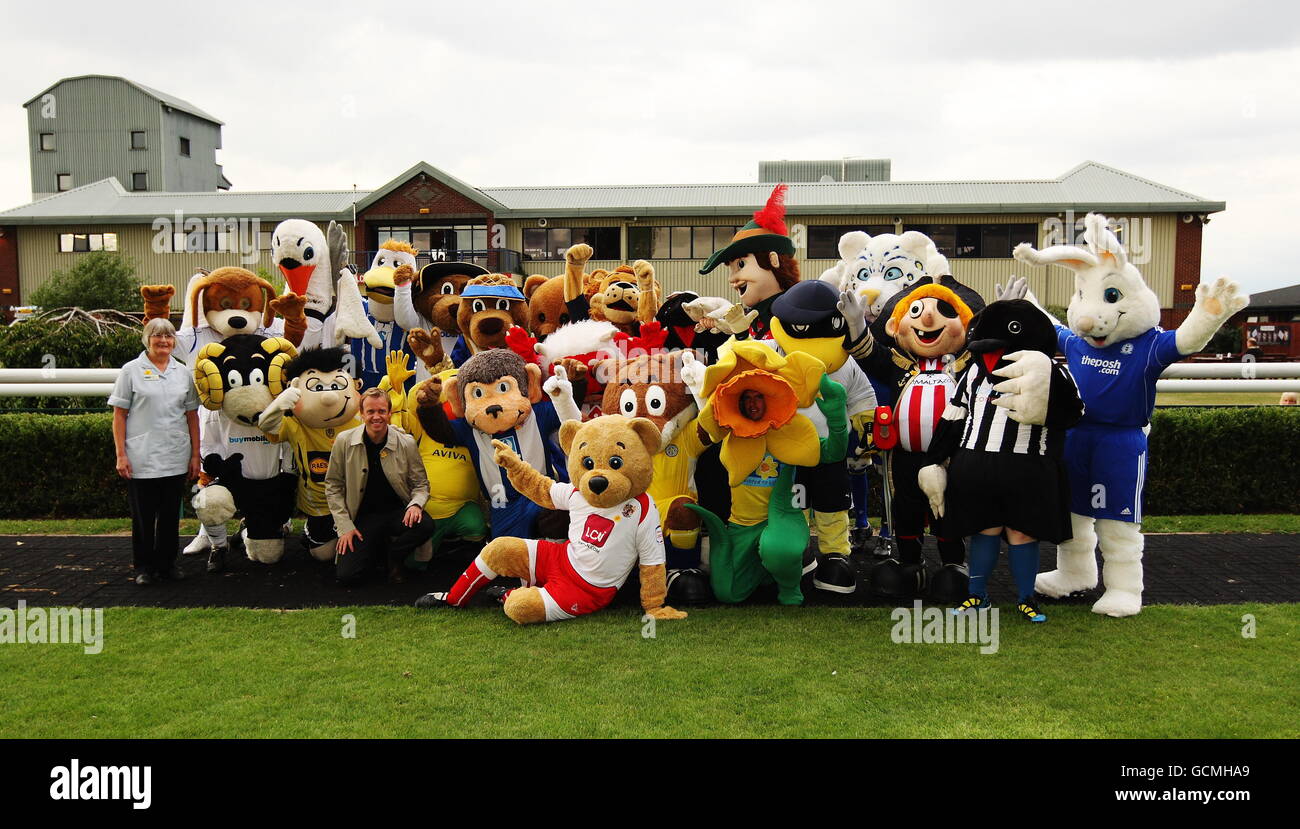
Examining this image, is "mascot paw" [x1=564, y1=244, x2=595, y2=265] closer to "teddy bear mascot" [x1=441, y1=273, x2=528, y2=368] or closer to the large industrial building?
"teddy bear mascot" [x1=441, y1=273, x2=528, y2=368]

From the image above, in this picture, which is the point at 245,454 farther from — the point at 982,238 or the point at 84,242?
the point at 84,242

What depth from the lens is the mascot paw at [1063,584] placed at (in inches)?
207

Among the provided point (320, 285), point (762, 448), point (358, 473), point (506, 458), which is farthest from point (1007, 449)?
point (320, 285)

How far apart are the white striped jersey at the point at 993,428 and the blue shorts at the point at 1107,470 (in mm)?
268

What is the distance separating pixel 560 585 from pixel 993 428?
2.41m

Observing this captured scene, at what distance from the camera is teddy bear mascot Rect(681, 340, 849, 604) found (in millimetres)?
4781

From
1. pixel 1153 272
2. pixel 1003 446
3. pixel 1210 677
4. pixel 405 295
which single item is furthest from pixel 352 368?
pixel 1153 272

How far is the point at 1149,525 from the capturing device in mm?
7328

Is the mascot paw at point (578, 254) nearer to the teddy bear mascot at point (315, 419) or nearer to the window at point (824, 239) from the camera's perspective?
the teddy bear mascot at point (315, 419)

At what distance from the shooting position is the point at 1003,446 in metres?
4.76

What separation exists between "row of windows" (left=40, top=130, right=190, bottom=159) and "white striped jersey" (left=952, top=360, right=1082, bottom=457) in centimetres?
4052

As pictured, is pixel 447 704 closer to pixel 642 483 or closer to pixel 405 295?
pixel 642 483

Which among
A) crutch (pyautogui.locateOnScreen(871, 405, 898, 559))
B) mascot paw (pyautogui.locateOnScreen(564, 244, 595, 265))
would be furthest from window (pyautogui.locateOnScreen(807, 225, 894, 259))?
mascot paw (pyautogui.locateOnScreen(564, 244, 595, 265))

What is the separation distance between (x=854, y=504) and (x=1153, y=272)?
22.1m
